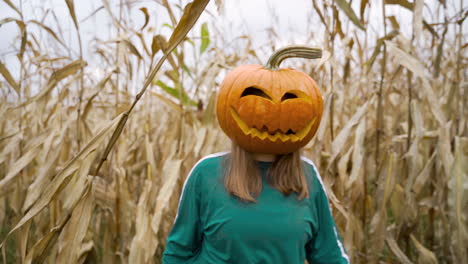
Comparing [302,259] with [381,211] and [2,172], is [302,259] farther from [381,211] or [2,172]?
[2,172]

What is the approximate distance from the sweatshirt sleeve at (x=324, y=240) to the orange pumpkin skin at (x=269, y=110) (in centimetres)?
20

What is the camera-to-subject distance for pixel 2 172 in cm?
273

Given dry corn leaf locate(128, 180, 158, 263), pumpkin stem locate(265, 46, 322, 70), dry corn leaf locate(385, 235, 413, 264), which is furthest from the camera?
dry corn leaf locate(385, 235, 413, 264)

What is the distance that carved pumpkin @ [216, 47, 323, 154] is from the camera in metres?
1.08

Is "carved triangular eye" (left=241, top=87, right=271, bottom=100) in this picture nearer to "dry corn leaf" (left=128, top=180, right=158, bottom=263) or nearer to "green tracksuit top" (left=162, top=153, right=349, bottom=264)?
"green tracksuit top" (left=162, top=153, right=349, bottom=264)

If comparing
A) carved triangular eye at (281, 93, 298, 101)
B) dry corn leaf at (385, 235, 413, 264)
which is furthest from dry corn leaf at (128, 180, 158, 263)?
dry corn leaf at (385, 235, 413, 264)

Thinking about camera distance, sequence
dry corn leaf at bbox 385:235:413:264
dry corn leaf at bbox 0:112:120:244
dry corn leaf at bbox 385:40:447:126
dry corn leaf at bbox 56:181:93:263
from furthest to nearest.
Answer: dry corn leaf at bbox 385:235:413:264, dry corn leaf at bbox 385:40:447:126, dry corn leaf at bbox 56:181:93:263, dry corn leaf at bbox 0:112:120:244

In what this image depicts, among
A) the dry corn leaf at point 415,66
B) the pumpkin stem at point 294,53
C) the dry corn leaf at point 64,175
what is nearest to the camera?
the dry corn leaf at point 64,175

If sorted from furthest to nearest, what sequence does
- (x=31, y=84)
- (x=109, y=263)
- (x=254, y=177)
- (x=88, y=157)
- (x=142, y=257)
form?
(x=31, y=84), (x=109, y=263), (x=142, y=257), (x=254, y=177), (x=88, y=157)

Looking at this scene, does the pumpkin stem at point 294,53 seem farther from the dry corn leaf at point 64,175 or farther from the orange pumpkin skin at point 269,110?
the dry corn leaf at point 64,175

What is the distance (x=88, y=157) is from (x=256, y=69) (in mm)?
530

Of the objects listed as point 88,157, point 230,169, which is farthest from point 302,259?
point 88,157

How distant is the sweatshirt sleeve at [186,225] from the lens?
1160mm

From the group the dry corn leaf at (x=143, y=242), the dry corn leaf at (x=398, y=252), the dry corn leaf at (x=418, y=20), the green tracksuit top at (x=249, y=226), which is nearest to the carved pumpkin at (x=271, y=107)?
the green tracksuit top at (x=249, y=226)
